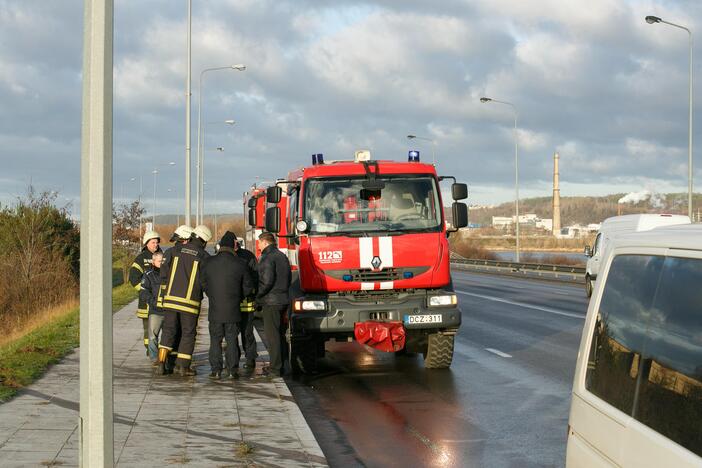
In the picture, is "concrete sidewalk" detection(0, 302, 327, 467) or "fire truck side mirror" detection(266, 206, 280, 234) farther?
"fire truck side mirror" detection(266, 206, 280, 234)

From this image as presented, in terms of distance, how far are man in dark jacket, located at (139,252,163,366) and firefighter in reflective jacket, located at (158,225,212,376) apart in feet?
2.78

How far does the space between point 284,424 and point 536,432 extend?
2.33 meters

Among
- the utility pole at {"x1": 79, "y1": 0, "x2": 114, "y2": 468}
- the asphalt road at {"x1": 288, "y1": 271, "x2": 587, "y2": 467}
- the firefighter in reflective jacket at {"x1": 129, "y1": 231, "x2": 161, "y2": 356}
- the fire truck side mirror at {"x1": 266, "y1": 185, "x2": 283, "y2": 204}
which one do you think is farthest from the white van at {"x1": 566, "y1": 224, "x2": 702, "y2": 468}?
the firefighter in reflective jacket at {"x1": 129, "y1": 231, "x2": 161, "y2": 356}

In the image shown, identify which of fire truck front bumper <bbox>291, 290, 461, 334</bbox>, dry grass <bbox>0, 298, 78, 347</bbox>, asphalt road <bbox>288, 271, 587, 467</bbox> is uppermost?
fire truck front bumper <bbox>291, 290, 461, 334</bbox>

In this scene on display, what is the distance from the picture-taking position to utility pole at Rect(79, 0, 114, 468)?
4508 millimetres

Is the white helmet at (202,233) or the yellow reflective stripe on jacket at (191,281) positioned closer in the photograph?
the yellow reflective stripe on jacket at (191,281)

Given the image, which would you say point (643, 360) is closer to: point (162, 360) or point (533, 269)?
point (162, 360)

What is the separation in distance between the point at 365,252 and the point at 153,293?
291cm

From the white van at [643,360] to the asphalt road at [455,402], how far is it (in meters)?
3.93

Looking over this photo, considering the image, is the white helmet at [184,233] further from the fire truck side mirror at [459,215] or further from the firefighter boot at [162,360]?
the fire truck side mirror at [459,215]

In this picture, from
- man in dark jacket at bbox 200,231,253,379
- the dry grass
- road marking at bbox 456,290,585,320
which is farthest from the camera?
the dry grass

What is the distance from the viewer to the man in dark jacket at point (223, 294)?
12391mm

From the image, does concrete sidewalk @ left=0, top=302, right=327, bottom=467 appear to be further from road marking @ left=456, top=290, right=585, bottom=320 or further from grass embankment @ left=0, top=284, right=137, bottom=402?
road marking @ left=456, top=290, right=585, bottom=320

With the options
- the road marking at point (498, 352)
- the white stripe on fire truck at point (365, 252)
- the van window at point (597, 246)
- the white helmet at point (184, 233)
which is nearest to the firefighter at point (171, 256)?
the white helmet at point (184, 233)
